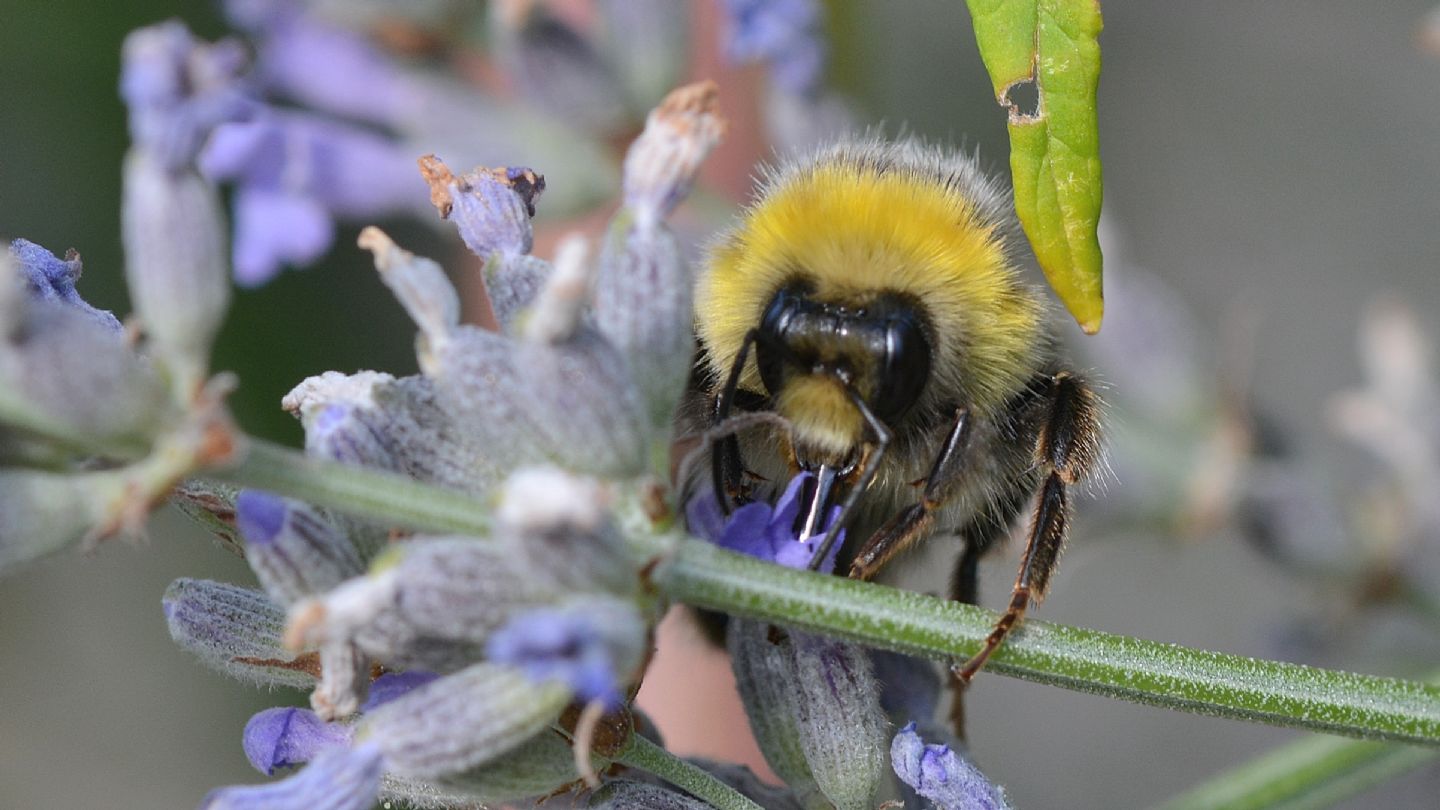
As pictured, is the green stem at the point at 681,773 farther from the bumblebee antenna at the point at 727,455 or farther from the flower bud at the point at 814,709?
the bumblebee antenna at the point at 727,455

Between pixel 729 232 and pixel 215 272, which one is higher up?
pixel 215 272

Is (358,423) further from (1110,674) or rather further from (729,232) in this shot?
(1110,674)

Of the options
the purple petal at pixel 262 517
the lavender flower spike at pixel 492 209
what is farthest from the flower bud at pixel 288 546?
the lavender flower spike at pixel 492 209

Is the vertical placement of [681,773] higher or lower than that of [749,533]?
lower

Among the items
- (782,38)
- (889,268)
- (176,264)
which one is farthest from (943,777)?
(782,38)

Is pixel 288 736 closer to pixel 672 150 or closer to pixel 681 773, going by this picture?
pixel 681 773

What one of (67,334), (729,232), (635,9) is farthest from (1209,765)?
(67,334)

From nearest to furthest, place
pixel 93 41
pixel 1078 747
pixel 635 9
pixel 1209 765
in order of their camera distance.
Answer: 1. pixel 635 9
2. pixel 93 41
3. pixel 1209 765
4. pixel 1078 747
